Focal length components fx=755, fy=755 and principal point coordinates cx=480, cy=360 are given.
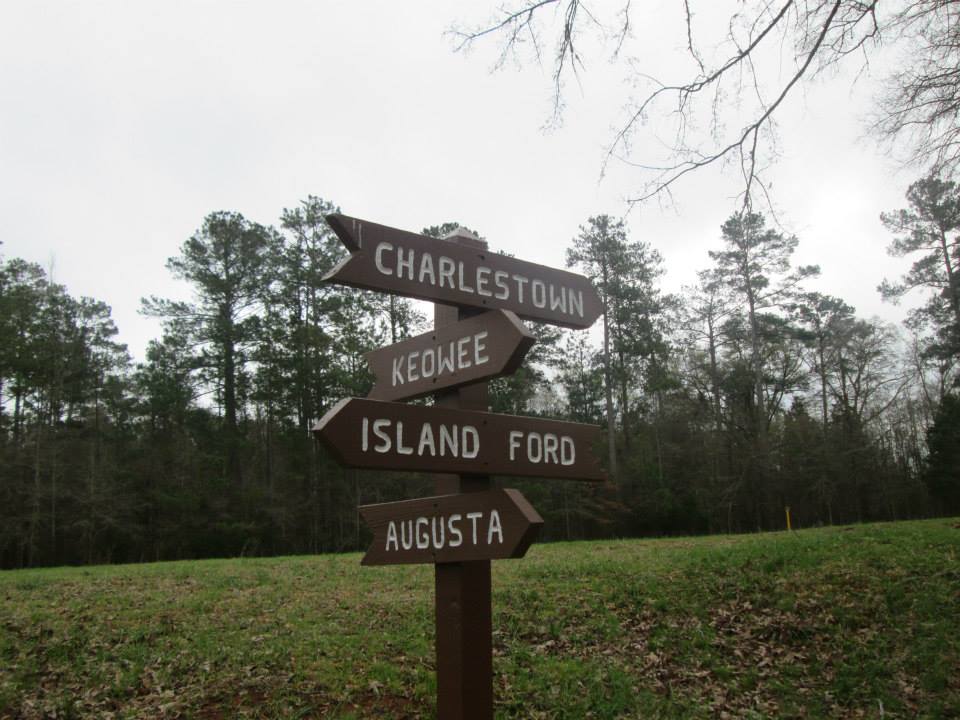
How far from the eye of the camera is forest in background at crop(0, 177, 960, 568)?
28109mm

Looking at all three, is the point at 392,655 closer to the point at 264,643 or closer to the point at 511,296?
the point at 264,643

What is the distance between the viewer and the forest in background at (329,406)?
28109 millimetres

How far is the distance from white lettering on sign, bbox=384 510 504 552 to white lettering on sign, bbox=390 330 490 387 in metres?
0.76

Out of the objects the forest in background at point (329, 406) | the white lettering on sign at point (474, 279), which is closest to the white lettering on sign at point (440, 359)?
the white lettering on sign at point (474, 279)

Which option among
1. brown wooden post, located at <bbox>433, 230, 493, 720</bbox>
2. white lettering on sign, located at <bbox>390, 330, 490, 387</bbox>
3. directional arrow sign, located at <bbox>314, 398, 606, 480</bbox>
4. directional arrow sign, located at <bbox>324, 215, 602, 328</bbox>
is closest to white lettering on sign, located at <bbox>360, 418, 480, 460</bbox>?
directional arrow sign, located at <bbox>314, 398, 606, 480</bbox>

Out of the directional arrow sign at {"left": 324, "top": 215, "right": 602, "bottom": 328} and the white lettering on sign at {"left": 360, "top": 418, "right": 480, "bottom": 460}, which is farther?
the directional arrow sign at {"left": 324, "top": 215, "right": 602, "bottom": 328}

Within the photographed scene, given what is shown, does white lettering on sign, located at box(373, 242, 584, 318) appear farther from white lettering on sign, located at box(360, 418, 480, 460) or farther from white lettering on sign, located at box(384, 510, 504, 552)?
white lettering on sign, located at box(384, 510, 504, 552)

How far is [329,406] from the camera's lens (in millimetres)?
31719

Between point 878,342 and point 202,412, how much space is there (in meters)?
32.7

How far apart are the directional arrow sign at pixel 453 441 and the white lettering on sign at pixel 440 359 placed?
0.30 m

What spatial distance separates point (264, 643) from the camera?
24.7 ft

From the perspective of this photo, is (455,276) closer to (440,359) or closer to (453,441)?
(440,359)

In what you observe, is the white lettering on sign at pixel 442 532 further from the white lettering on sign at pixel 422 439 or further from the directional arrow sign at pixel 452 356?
the directional arrow sign at pixel 452 356

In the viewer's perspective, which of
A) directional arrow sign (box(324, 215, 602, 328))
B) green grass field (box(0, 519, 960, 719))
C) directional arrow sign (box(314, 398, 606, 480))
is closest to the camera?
directional arrow sign (box(314, 398, 606, 480))
